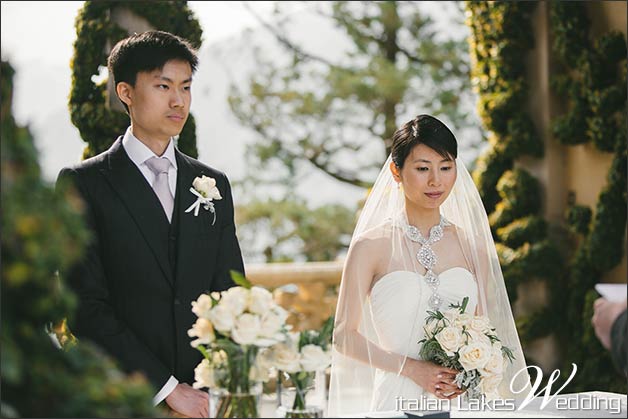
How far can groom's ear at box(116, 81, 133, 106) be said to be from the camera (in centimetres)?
329

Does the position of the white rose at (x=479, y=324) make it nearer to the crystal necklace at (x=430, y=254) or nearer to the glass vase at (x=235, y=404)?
the crystal necklace at (x=430, y=254)

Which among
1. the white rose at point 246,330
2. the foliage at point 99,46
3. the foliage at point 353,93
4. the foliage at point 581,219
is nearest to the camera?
the white rose at point 246,330

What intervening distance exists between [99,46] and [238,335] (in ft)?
10.6

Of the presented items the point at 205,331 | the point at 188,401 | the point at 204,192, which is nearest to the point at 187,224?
the point at 204,192

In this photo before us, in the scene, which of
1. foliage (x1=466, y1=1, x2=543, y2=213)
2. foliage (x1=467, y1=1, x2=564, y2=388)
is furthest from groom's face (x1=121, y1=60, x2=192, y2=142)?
foliage (x1=466, y1=1, x2=543, y2=213)

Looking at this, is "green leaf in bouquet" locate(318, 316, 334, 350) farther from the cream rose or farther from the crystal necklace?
the crystal necklace

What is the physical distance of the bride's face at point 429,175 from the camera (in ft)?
11.9

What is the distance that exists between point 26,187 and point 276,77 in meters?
12.9

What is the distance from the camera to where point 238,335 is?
7.58 feet

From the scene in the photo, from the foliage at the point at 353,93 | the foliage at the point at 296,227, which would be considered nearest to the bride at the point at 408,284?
the foliage at the point at 353,93

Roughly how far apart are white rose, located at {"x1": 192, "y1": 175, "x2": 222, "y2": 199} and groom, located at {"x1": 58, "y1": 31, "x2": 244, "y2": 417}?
0.6 inches

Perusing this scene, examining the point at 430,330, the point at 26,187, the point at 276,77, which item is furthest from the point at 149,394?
the point at 276,77

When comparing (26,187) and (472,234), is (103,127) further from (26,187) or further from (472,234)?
(26,187)

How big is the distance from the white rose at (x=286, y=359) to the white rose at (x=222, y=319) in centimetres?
14
